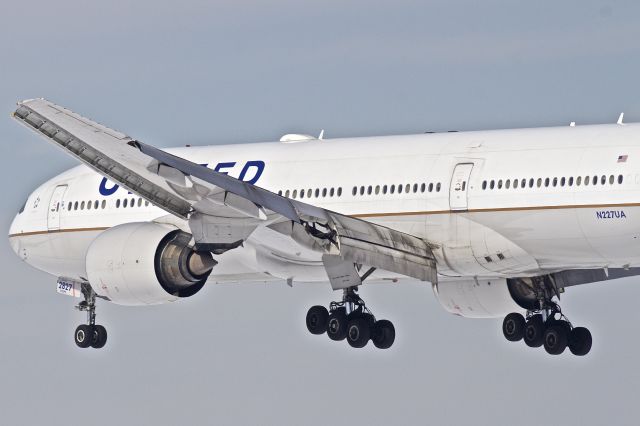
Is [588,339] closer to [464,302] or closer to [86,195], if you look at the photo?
[464,302]

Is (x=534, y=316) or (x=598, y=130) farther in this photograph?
(x=534, y=316)

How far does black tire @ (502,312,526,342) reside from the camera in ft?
176

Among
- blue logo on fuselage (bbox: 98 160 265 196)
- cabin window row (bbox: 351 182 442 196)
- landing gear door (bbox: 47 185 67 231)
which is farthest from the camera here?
landing gear door (bbox: 47 185 67 231)

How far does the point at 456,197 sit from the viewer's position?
4856cm

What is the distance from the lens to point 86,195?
5469 cm

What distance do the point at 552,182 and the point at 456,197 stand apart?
255 centimetres

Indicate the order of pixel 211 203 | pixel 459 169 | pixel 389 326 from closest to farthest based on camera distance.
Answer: pixel 211 203, pixel 459 169, pixel 389 326

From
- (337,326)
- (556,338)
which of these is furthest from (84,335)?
(556,338)

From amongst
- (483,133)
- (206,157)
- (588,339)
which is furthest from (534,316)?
(206,157)

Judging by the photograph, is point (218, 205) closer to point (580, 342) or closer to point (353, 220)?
point (353, 220)

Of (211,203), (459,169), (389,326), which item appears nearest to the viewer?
(211,203)

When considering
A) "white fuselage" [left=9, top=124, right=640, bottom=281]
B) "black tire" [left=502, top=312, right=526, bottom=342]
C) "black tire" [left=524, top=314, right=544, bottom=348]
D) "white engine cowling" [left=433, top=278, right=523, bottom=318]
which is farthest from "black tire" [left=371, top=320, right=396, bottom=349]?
"black tire" [left=524, top=314, right=544, bottom=348]

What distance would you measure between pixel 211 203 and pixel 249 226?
4.07ft

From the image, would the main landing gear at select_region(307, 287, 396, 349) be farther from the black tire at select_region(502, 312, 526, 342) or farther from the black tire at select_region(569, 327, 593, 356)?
the black tire at select_region(569, 327, 593, 356)
